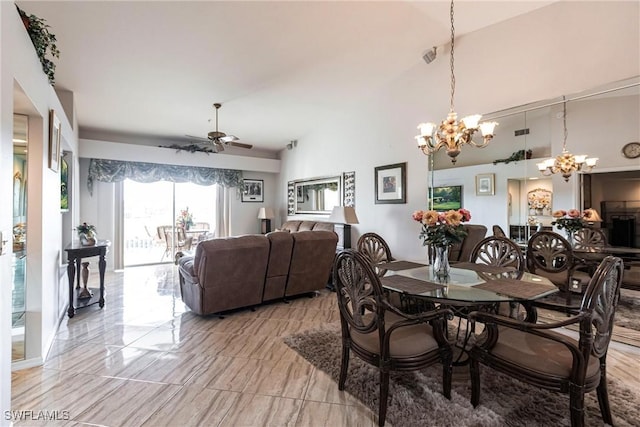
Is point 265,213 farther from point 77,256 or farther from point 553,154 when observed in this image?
point 553,154

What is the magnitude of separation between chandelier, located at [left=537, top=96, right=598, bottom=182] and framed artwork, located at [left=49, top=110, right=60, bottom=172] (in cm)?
499

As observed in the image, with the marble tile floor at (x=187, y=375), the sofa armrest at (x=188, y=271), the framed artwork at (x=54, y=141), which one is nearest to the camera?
the marble tile floor at (x=187, y=375)

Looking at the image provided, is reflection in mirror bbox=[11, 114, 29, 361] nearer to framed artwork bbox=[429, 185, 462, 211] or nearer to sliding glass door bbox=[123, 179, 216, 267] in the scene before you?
sliding glass door bbox=[123, 179, 216, 267]

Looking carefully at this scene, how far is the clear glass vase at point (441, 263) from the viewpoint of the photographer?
2.34 m

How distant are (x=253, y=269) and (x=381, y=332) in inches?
81.5

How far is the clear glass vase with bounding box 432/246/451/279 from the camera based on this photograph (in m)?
2.34

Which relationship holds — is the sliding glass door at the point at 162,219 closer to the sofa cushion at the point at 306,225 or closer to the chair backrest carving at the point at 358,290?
the sofa cushion at the point at 306,225

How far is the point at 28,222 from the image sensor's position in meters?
2.43

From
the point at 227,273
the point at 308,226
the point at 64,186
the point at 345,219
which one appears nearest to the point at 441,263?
the point at 227,273

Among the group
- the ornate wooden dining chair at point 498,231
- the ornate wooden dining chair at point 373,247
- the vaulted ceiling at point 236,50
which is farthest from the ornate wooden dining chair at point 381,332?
the vaulted ceiling at point 236,50

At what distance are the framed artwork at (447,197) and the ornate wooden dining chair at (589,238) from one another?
1.28 metres

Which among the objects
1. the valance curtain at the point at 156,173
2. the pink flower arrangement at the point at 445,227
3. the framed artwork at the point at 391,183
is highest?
the valance curtain at the point at 156,173

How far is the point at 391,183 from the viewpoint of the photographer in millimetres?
4863

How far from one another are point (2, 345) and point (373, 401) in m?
2.15
